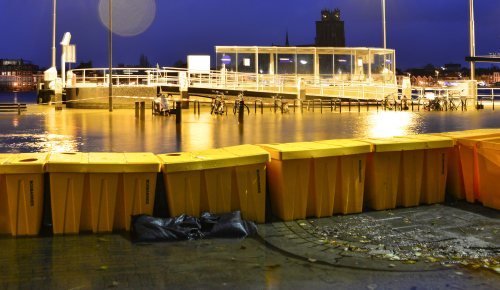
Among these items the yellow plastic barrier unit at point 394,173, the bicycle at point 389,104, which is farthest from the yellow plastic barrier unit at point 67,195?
the bicycle at point 389,104

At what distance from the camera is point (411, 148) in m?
8.62

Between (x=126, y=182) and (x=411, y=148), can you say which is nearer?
(x=126, y=182)

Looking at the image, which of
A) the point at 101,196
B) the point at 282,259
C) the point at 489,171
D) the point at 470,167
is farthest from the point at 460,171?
the point at 101,196

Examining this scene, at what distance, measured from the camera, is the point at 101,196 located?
7109 mm

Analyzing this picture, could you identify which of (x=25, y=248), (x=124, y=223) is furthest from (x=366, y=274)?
(x=25, y=248)

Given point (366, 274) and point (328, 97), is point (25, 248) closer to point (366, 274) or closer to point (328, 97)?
point (366, 274)

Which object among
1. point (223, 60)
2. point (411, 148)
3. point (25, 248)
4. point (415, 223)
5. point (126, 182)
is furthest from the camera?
point (223, 60)

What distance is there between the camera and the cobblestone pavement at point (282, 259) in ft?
17.9

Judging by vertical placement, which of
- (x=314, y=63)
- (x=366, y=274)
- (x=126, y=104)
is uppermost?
(x=314, y=63)

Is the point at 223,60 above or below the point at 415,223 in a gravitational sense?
above

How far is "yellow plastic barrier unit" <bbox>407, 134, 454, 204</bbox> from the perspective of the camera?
8844 mm

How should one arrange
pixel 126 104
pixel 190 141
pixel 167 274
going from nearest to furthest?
pixel 167 274 → pixel 190 141 → pixel 126 104

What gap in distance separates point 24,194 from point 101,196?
853 mm

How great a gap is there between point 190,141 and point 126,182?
7.83m
